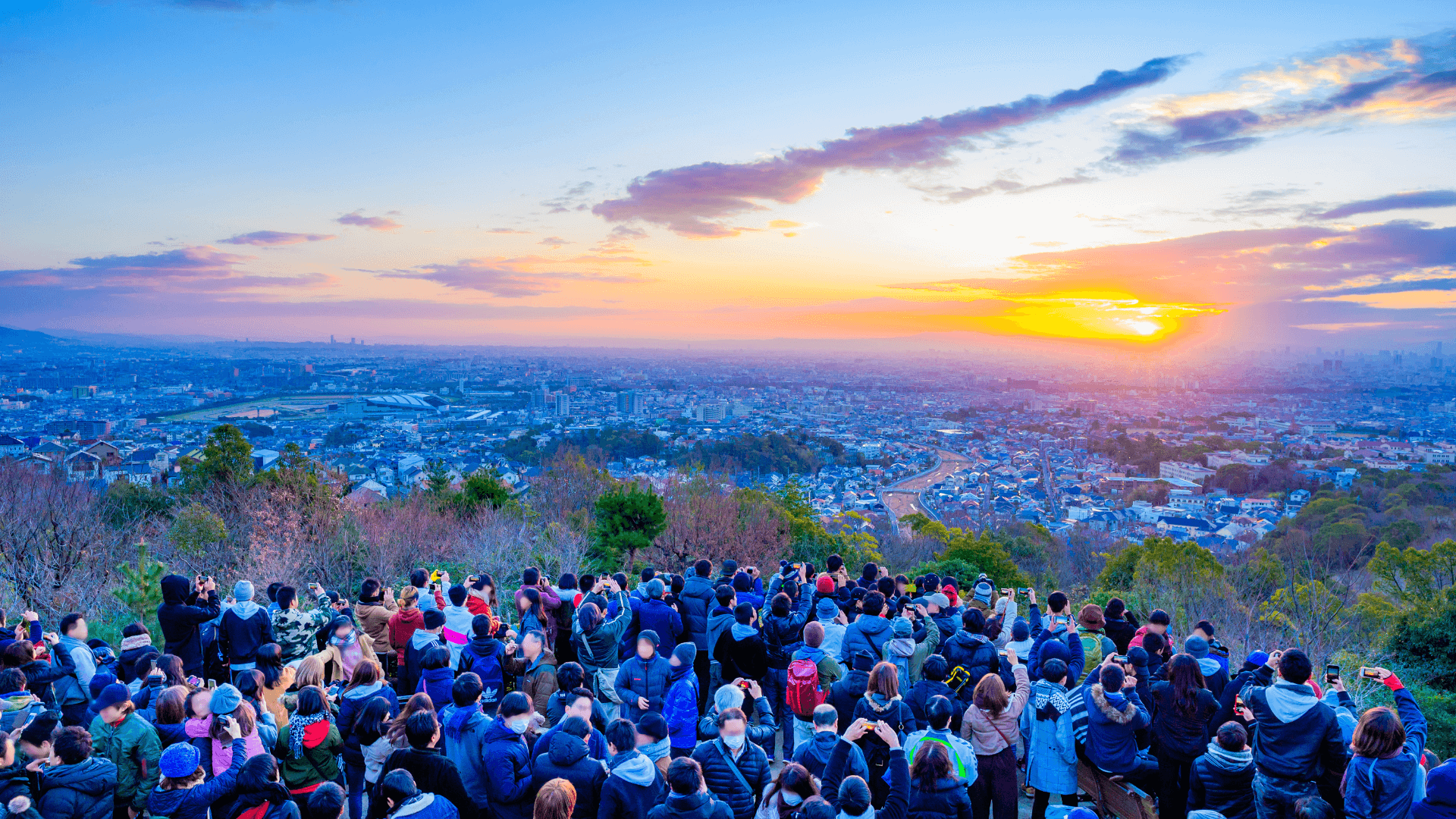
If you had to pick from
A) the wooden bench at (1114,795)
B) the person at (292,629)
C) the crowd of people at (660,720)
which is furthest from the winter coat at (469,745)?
the wooden bench at (1114,795)

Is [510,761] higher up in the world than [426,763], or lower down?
lower down

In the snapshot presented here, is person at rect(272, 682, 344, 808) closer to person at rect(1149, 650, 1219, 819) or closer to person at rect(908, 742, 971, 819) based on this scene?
person at rect(908, 742, 971, 819)

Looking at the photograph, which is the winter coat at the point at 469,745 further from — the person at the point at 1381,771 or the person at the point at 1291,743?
the person at the point at 1381,771

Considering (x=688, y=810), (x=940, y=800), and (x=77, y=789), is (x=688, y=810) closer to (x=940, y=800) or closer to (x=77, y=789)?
(x=940, y=800)

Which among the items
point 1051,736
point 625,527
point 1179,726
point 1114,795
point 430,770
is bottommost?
point 625,527

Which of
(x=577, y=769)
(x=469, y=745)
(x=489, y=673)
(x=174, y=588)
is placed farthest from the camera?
(x=174, y=588)

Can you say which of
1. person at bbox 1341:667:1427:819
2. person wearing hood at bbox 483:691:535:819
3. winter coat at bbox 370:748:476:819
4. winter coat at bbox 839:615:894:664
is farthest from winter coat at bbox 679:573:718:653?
person at bbox 1341:667:1427:819

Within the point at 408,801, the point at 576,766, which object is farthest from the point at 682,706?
the point at 408,801
